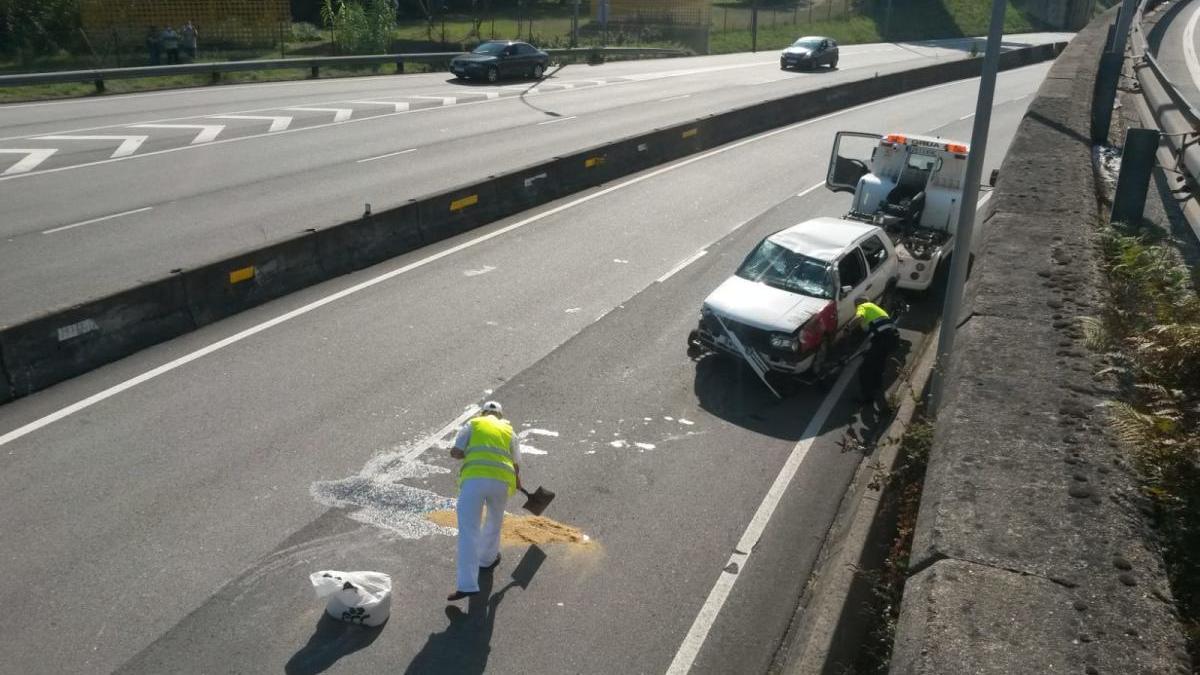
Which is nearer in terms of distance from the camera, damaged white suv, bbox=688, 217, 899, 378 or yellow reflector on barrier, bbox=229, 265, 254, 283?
damaged white suv, bbox=688, 217, 899, 378

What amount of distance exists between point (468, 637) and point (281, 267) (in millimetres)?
8393

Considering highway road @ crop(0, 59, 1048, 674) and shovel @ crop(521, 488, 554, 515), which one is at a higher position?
shovel @ crop(521, 488, 554, 515)

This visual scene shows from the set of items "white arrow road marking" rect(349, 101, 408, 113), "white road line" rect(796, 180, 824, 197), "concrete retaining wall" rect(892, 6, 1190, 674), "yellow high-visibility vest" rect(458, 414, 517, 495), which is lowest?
"white road line" rect(796, 180, 824, 197)

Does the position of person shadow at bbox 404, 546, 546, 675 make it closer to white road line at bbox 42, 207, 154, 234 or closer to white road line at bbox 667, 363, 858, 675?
white road line at bbox 667, 363, 858, 675

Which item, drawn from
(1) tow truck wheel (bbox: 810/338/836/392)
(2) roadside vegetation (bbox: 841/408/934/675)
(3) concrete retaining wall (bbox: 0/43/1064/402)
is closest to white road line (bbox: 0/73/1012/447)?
(3) concrete retaining wall (bbox: 0/43/1064/402)

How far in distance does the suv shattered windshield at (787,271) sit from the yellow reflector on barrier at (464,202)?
21.6 feet

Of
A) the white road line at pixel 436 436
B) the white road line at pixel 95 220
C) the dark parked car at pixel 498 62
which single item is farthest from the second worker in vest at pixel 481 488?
the dark parked car at pixel 498 62

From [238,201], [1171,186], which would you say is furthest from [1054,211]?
[238,201]

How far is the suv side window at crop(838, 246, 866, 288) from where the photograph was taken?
1284 cm

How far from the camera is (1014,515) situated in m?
5.50

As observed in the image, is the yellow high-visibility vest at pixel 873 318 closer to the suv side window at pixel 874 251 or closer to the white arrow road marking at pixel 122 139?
the suv side window at pixel 874 251

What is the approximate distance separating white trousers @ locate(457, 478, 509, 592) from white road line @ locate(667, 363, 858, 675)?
1.62 metres

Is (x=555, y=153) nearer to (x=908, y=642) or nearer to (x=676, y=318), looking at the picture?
(x=676, y=318)

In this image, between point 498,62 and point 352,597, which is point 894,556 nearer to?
point 352,597
